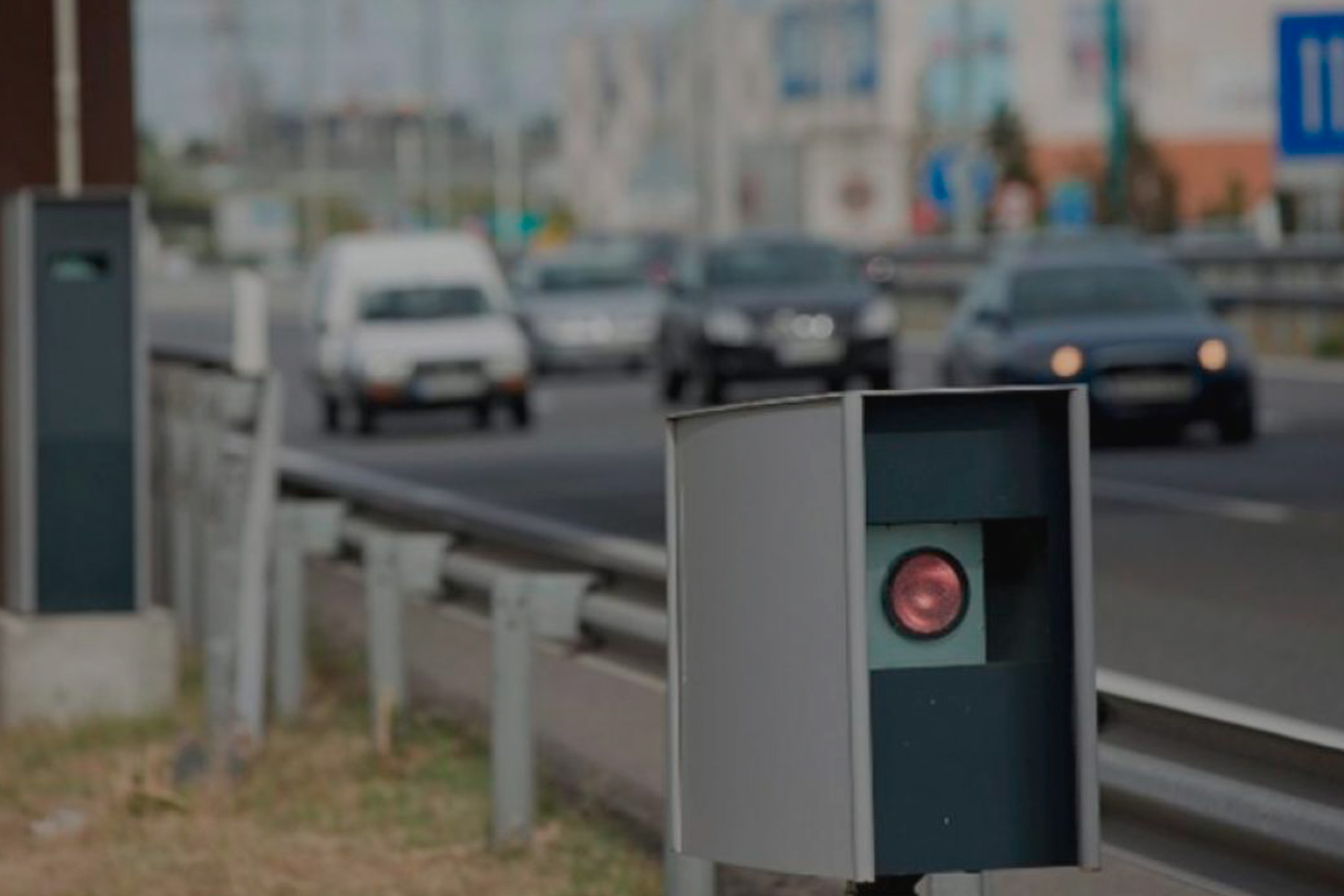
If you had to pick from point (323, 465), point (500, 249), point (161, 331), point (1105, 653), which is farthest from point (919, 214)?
point (1105, 653)

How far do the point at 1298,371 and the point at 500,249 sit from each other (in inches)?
2280

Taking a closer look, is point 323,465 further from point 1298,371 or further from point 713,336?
point 1298,371

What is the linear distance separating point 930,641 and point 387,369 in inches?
1154

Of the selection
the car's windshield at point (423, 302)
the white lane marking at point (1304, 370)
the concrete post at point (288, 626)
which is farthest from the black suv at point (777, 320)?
the concrete post at point (288, 626)

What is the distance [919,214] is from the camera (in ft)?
359

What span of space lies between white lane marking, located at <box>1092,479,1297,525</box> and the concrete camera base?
868cm

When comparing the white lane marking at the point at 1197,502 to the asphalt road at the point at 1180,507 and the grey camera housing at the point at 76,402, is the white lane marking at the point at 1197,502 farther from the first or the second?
the grey camera housing at the point at 76,402

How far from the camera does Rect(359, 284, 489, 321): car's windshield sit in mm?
35906

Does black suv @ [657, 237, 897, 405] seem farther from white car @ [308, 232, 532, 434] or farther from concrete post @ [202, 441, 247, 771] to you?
concrete post @ [202, 441, 247, 771]

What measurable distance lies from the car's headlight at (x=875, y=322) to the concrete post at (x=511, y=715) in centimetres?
2655

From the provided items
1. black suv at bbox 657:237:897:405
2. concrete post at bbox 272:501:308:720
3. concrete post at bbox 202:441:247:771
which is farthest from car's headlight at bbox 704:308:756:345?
concrete post at bbox 272:501:308:720

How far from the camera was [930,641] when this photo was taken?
213 inches

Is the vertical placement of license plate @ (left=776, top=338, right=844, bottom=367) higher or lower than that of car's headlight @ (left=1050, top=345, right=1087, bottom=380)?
lower

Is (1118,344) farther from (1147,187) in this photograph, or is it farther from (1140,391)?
(1147,187)
